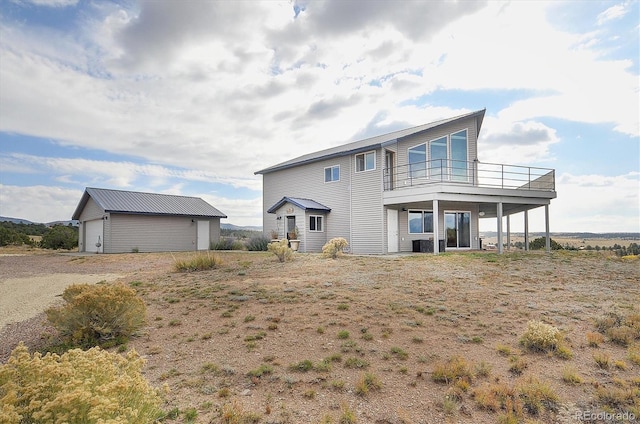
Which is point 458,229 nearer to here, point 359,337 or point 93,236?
point 359,337

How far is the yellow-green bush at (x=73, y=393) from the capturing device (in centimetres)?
217

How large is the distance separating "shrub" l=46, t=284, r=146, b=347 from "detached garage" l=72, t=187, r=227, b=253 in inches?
788

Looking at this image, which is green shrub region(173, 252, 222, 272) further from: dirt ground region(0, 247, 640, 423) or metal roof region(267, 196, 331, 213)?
metal roof region(267, 196, 331, 213)

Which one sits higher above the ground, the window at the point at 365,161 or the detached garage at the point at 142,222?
the window at the point at 365,161

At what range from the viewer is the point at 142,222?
2539 centimetres

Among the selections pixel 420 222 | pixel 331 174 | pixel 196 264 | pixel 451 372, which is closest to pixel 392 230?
pixel 420 222

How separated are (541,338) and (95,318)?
271 inches

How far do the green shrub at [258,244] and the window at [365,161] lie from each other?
293 inches

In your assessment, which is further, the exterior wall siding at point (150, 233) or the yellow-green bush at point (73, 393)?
the exterior wall siding at point (150, 233)

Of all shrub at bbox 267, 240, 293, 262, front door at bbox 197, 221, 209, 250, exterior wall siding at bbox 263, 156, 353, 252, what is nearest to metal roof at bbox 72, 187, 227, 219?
front door at bbox 197, 221, 209, 250

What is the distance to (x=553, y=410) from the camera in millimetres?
3869

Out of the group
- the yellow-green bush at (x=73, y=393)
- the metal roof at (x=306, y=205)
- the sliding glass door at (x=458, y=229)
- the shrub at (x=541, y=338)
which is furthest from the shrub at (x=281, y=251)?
the yellow-green bush at (x=73, y=393)

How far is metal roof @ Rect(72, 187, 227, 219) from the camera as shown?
24.5m

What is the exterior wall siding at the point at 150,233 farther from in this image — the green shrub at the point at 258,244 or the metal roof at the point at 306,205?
the metal roof at the point at 306,205
